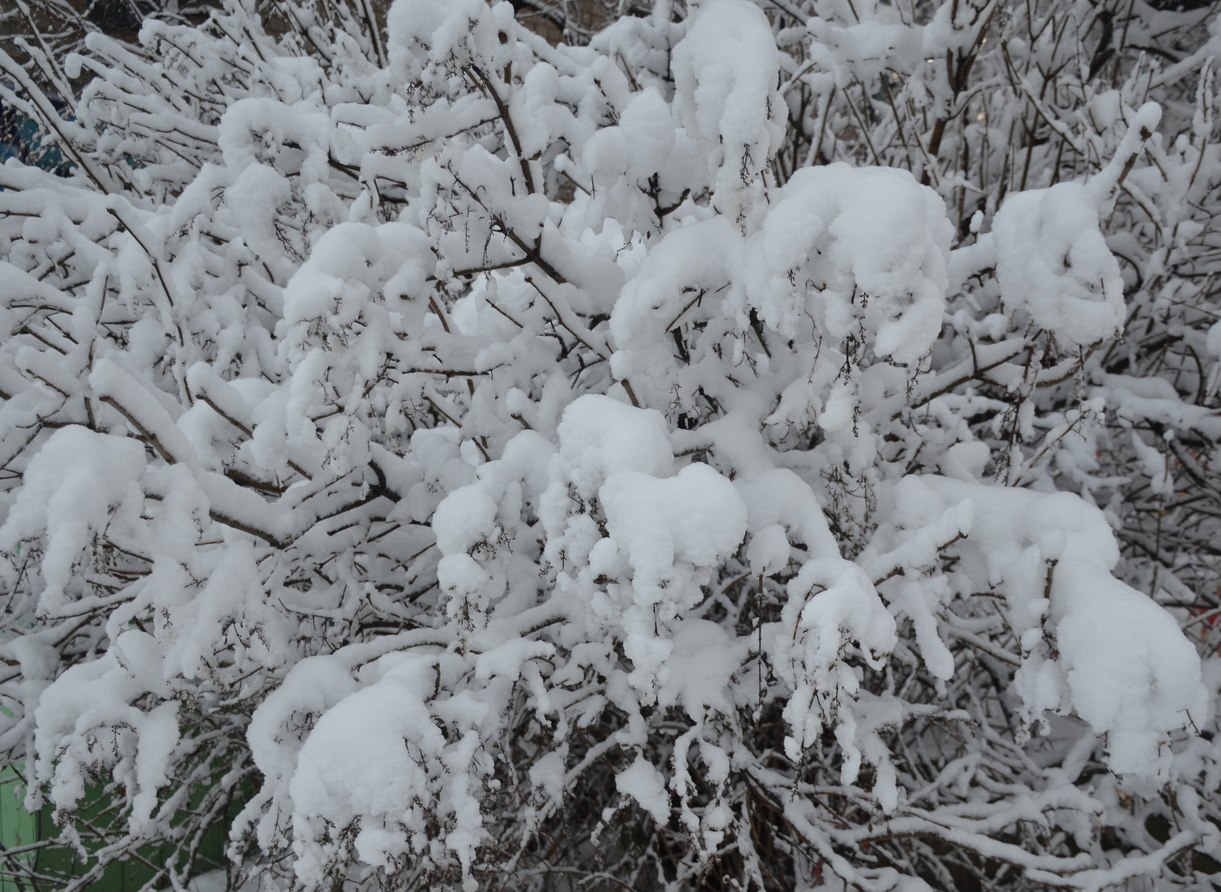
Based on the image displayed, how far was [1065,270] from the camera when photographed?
1494 millimetres

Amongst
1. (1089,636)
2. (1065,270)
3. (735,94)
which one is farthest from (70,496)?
(1065,270)

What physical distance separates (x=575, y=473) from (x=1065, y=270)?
1052 mm

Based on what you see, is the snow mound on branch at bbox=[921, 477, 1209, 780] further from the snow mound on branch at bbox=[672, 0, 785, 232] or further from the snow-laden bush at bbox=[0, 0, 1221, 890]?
the snow mound on branch at bbox=[672, 0, 785, 232]

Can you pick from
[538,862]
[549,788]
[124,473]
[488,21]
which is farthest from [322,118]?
[538,862]

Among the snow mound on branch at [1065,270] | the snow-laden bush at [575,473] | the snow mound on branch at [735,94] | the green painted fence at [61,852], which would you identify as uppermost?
the snow mound on branch at [735,94]

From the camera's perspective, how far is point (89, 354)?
1856 millimetres

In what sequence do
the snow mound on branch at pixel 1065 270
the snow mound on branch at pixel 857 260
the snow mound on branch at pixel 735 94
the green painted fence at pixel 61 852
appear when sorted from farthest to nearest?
the green painted fence at pixel 61 852 → the snow mound on branch at pixel 1065 270 → the snow mound on branch at pixel 735 94 → the snow mound on branch at pixel 857 260

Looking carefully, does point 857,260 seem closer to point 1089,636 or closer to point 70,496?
point 1089,636

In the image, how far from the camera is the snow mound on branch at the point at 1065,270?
1.45 m

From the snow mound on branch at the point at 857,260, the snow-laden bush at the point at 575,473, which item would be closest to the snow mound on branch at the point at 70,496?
the snow-laden bush at the point at 575,473

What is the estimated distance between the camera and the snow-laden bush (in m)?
1.32

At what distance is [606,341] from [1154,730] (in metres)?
1.41

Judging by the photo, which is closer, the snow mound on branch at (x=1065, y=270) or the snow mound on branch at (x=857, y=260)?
the snow mound on branch at (x=857, y=260)

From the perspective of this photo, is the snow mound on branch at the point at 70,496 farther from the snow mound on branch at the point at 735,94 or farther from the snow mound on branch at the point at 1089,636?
the snow mound on branch at the point at 1089,636
